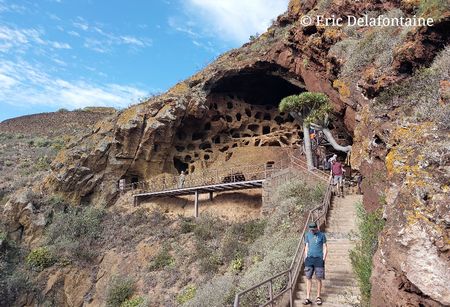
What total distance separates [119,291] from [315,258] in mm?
12181

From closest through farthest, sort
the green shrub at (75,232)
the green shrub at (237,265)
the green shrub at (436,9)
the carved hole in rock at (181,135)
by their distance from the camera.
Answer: the green shrub at (436,9), the green shrub at (237,265), the green shrub at (75,232), the carved hole in rock at (181,135)

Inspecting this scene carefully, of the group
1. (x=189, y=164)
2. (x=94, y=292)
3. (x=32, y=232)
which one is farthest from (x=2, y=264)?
(x=189, y=164)

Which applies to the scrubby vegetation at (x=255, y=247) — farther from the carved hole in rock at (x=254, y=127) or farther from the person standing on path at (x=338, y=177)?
the carved hole in rock at (x=254, y=127)

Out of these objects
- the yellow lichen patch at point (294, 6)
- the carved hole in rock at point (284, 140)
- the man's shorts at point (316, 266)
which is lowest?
the man's shorts at point (316, 266)

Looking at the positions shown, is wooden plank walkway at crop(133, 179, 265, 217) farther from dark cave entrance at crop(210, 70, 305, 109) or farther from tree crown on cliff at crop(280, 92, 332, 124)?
dark cave entrance at crop(210, 70, 305, 109)

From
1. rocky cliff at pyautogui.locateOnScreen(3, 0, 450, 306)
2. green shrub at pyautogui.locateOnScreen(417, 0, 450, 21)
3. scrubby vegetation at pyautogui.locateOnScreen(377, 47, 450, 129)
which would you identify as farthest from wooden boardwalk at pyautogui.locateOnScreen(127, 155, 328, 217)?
green shrub at pyautogui.locateOnScreen(417, 0, 450, 21)

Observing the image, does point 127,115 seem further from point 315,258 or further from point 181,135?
point 315,258

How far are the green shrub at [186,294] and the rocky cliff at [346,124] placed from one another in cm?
845

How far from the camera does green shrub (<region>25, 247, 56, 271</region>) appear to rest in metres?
20.9

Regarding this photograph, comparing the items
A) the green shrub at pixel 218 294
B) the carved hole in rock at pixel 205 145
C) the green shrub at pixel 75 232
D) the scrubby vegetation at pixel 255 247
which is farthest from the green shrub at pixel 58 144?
the green shrub at pixel 218 294

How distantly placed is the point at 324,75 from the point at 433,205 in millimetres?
15400

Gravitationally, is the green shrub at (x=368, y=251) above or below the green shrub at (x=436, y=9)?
below

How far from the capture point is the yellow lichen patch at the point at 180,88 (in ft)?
84.3

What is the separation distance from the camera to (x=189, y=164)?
2609 centimetres
